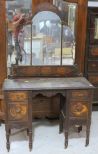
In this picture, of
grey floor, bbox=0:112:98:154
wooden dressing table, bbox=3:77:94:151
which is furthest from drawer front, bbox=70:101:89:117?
grey floor, bbox=0:112:98:154

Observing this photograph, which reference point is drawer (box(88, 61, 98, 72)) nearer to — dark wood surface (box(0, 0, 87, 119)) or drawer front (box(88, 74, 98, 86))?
drawer front (box(88, 74, 98, 86))

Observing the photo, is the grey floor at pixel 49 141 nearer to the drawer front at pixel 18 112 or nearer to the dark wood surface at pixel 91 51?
the drawer front at pixel 18 112

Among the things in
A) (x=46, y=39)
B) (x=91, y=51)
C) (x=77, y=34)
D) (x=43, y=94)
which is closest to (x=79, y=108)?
(x=43, y=94)

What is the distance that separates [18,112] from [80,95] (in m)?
0.59

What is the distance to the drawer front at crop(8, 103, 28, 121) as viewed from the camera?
2.46 m

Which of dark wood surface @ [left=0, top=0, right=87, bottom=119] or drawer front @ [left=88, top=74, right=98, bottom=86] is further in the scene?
drawer front @ [left=88, top=74, right=98, bottom=86]

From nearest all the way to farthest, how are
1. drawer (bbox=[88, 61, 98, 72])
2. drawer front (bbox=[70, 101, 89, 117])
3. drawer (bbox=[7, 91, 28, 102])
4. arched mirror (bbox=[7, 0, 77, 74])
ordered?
drawer (bbox=[7, 91, 28, 102])
drawer front (bbox=[70, 101, 89, 117])
arched mirror (bbox=[7, 0, 77, 74])
drawer (bbox=[88, 61, 98, 72])

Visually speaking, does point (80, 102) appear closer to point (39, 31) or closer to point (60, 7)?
point (39, 31)

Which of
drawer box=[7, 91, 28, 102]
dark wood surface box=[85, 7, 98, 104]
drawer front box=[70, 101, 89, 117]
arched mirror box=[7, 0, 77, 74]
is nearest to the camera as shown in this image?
drawer box=[7, 91, 28, 102]

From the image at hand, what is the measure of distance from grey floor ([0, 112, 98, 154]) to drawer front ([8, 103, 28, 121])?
1.08 ft

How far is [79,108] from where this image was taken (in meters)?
2.54

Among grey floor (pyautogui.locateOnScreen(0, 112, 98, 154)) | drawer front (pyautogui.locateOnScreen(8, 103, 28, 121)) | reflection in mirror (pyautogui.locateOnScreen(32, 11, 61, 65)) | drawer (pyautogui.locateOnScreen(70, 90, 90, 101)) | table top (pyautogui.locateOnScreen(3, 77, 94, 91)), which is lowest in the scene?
grey floor (pyautogui.locateOnScreen(0, 112, 98, 154))

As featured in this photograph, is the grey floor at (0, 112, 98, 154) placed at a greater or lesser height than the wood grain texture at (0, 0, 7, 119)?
lesser

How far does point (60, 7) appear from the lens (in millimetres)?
2840
